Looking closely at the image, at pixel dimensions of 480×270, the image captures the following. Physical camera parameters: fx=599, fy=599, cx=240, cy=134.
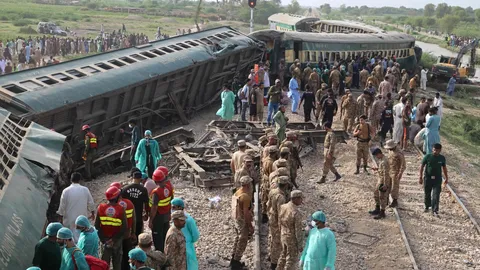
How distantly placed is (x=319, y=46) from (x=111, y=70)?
39.3 ft

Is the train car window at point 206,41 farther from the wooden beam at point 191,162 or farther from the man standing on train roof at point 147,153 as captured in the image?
the man standing on train roof at point 147,153

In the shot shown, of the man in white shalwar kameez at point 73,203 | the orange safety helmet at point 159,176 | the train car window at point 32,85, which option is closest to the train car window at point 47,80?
the train car window at point 32,85

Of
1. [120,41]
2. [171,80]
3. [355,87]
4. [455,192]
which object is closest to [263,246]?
[455,192]

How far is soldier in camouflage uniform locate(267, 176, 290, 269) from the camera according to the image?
8.07 m

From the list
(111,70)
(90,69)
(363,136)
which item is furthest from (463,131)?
(90,69)

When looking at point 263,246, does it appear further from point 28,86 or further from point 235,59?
point 235,59

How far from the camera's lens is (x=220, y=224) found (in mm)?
10453

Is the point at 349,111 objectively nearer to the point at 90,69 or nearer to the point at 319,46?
the point at 90,69

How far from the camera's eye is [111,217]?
7168 millimetres

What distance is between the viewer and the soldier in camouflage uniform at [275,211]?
8.07m

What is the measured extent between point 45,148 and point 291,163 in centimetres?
429

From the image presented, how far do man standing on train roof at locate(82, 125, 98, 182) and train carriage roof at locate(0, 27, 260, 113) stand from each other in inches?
35.2

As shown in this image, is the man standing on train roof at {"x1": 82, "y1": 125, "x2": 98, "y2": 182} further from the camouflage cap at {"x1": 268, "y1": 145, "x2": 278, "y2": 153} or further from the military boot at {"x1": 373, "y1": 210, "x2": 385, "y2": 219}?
the military boot at {"x1": 373, "y1": 210, "x2": 385, "y2": 219}

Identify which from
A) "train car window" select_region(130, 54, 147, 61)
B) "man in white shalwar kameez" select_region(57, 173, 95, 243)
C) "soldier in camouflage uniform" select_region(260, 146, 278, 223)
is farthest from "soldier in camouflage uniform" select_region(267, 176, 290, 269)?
"train car window" select_region(130, 54, 147, 61)
